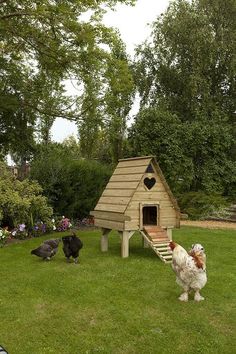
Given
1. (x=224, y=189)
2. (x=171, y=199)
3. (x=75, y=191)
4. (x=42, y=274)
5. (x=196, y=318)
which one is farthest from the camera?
(x=224, y=189)

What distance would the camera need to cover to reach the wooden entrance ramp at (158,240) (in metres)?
10.3

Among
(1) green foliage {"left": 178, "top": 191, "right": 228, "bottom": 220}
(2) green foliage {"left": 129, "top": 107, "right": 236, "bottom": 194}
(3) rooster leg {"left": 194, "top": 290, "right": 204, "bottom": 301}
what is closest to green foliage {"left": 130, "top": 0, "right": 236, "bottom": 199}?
(2) green foliage {"left": 129, "top": 107, "right": 236, "bottom": 194}

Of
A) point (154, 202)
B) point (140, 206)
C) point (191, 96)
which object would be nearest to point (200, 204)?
point (191, 96)

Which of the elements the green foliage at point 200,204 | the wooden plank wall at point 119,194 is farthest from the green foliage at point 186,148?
the wooden plank wall at point 119,194

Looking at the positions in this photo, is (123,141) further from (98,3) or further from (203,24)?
(98,3)

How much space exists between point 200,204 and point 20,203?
11112 mm

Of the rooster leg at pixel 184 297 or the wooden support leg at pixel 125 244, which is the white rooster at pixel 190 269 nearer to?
the rooster leg at pixel 184 297

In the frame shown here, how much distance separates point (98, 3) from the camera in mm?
14891

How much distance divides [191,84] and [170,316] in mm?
20367

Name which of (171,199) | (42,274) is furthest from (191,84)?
(42,274)

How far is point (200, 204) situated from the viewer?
21.3 metres

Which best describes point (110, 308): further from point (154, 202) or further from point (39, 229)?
point (39, 229)

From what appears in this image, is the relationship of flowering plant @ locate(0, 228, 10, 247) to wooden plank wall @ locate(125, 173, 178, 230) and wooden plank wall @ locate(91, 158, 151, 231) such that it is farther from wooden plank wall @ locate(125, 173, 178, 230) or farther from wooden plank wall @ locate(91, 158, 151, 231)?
wooden plank wall @ locate(125, 173, 178, 230)

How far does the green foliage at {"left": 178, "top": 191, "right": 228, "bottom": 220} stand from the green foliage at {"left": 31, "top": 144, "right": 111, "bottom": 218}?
5189 millimetres
